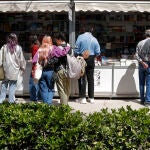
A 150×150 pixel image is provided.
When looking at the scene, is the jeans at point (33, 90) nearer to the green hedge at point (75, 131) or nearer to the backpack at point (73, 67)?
the backpack at point (73, 67)

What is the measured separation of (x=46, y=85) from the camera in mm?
9055

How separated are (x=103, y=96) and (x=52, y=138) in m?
6.18

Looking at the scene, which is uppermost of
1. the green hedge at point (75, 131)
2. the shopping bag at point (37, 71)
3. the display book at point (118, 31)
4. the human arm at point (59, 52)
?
the display book at point (118, 31)

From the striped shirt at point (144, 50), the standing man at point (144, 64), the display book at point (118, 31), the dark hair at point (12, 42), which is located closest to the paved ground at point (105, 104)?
the standing man at point (144, 64)

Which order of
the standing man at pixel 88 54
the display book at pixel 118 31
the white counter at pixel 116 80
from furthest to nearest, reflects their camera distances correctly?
the display book at pixel 118 31, the white counter at pixel 116 80, the standing man at pixel 88 54

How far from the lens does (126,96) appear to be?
10.8 m

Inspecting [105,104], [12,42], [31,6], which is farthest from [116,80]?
[12,42]

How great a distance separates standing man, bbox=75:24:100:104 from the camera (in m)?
10.1

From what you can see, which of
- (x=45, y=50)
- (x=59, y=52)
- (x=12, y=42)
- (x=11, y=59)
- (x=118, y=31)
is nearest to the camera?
(x=59, y=52)

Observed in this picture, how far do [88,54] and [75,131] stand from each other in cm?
536

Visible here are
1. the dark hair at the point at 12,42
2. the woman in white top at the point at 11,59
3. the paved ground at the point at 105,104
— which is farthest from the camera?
the paved ground at the point at 105,104

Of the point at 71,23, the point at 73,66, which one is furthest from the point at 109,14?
the point at 73,66

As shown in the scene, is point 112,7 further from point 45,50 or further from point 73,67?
point 45,50

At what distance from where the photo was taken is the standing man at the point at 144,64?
388 inches
